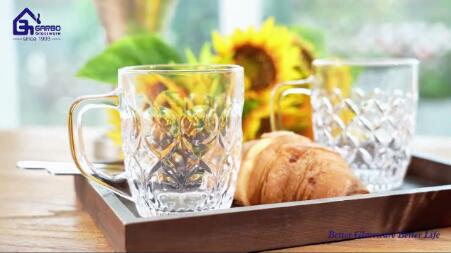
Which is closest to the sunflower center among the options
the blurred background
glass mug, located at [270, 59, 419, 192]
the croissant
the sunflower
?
the sunflower

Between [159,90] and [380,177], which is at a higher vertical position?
[159,90]

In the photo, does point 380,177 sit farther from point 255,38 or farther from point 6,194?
point 6,194

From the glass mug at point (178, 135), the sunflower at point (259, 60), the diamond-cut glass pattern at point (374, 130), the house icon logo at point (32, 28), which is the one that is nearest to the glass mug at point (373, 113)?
the diamond-cut glass pattern at point (374, 130)

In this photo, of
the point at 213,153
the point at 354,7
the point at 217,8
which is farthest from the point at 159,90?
the point at 354,7

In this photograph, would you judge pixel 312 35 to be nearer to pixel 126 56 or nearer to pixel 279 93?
pixel 279 93

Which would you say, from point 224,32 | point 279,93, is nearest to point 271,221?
point 279,93

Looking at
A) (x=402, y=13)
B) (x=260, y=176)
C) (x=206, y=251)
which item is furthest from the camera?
(x=402, y=13)

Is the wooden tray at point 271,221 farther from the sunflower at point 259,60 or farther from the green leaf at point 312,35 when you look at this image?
the green leaf at point 312,35
